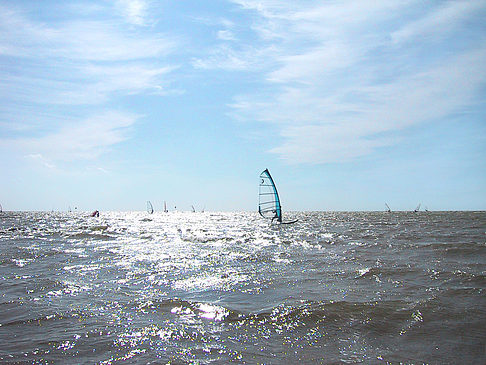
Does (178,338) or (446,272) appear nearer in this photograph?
(178,338)

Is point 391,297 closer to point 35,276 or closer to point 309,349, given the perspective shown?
point 309,349

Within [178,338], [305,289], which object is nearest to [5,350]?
[178,338]

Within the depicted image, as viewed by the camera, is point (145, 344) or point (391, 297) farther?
point (391, 297)

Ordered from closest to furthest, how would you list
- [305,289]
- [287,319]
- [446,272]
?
[287,319] → [305,289] → [446,272]

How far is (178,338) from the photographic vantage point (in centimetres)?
504

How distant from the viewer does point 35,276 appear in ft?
30.7

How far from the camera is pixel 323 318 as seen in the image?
19.4 ft

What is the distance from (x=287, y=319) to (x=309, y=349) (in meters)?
1.22

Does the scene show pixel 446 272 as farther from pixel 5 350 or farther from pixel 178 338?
pixel 5 350

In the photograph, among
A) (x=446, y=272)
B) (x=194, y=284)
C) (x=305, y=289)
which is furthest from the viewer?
(x=446, y=272)

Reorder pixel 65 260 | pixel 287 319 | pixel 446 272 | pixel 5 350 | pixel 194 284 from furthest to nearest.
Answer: pixel 65 260, pixel 446 272, pixel 194 284, pixel 287 319, pixel 5 350

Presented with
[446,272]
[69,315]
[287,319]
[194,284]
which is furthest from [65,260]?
[446,272]

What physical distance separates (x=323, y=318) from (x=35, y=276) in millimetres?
7432

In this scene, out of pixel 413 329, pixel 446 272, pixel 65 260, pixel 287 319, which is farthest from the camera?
pixel 65 260
